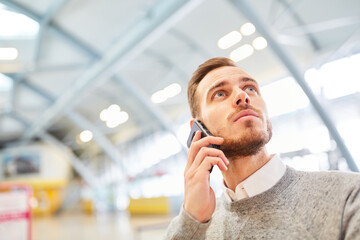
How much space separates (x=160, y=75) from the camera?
12.4m

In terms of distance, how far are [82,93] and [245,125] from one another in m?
14.4

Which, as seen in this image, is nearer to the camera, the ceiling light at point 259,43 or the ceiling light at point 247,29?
the ceiling light at point 247,29

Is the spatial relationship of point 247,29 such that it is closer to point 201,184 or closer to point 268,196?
point 268,196

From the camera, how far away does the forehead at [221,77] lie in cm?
147

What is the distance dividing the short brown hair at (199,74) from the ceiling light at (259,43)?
6609 mm

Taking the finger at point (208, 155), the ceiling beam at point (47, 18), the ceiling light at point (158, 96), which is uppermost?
the ceiling beam at point (47, 18)

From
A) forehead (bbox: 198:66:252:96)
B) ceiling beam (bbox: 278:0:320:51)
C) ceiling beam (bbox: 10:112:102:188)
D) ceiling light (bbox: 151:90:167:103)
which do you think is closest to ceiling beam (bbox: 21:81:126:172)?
ceiling beam (bbox: 10:112:102:188)

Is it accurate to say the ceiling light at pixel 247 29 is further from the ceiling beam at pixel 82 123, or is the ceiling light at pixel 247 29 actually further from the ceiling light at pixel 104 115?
the ceiling beam at pixel 82 123

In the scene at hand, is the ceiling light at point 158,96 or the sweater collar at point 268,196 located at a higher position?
the ceiling light at point 158,96

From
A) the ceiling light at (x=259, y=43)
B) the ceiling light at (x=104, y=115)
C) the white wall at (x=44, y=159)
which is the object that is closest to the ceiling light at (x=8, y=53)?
the ceiling light at (x=104, y=115)

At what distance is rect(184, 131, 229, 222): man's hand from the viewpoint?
1.16 metres

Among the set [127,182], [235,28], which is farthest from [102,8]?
[127,182]

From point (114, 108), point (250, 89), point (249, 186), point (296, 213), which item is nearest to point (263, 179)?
point (249, 186)

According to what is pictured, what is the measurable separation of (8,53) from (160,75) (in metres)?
6.38
